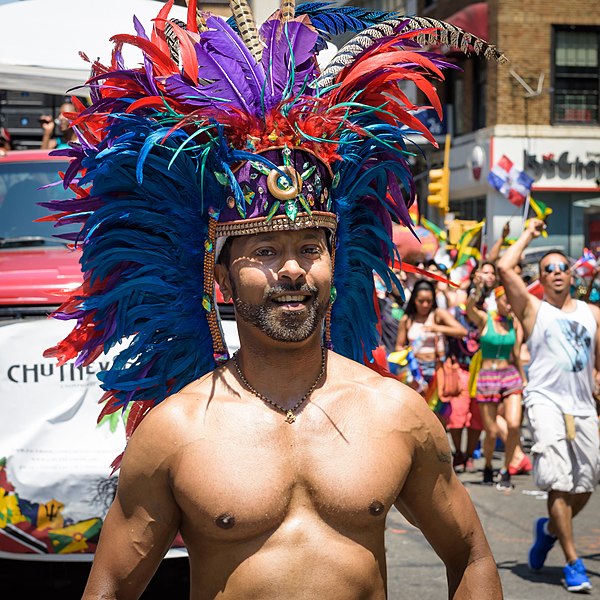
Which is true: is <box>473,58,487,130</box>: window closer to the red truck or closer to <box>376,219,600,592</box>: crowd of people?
<box>376,219,600,592</box>: crowd of people

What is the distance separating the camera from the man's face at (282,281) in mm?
2982

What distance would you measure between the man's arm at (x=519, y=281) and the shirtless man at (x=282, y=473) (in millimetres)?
4230

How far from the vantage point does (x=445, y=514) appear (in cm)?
309

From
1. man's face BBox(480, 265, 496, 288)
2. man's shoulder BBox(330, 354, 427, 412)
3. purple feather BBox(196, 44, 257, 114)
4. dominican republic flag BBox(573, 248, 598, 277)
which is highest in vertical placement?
purple feather BBox(196, 44, 257, 114)

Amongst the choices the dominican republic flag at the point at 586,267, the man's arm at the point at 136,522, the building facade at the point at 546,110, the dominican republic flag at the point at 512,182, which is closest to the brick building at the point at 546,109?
the building facade at the point at 546,110

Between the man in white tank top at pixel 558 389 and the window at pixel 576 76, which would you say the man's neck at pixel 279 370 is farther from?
the window at pixel 576 76

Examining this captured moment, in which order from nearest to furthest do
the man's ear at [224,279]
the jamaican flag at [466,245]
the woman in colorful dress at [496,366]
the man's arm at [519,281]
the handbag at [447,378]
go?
the man's ear at [224,279] < the man's arm at [519,281] < the woman in colorful dress at [496,366] < the handbag at [447,378] < the jamaican flag at [466,245]

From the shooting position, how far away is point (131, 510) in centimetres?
292

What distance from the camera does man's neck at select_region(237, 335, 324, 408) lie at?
3.09m

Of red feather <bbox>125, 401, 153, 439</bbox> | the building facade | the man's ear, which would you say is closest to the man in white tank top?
red feather <bbox>125, 401, 153, 439</bbox>

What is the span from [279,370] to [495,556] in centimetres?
491

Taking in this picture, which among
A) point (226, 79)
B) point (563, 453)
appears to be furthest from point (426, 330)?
point (226, 79)

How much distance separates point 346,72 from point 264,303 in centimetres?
75

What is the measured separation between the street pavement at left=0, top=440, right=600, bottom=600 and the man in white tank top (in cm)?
27
